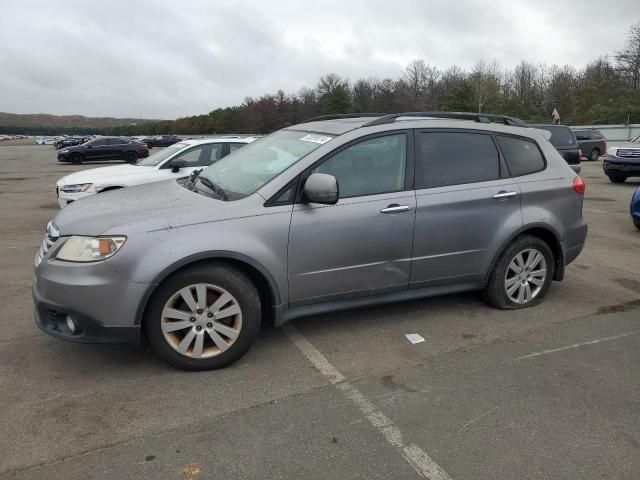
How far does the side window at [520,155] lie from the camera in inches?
191

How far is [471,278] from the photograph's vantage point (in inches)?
184

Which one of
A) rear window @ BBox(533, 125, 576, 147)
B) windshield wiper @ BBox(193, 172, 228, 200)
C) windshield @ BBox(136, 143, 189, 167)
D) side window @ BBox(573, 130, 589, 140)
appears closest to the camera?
windshield wiper @ BBox(193, 172, 228, 200)

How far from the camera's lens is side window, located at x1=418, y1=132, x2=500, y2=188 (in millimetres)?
4449

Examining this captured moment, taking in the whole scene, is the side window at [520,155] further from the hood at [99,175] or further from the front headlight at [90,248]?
the hood at [99,175]

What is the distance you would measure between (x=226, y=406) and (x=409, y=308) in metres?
2.24

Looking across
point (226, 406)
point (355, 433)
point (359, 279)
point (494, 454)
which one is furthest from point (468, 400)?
point (226, 406)

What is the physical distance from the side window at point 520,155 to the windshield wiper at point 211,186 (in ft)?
8.31

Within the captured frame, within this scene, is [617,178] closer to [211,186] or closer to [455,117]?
[455,117]

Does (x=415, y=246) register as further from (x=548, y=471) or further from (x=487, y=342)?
(x=548, y=471)

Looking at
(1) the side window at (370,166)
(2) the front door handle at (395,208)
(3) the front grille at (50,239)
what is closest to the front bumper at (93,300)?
(3) the front grille at (50,239)

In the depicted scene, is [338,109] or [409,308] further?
[338,109]

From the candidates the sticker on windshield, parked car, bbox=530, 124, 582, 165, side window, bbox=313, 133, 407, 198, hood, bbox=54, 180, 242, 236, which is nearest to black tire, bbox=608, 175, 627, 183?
parked car, bbox=530, 124, 582, 165

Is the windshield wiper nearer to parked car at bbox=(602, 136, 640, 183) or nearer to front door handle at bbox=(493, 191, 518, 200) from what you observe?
front door handle at bbox=(493, 191, 518, 200)

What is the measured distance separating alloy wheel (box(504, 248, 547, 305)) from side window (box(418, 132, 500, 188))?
31.1 inches
